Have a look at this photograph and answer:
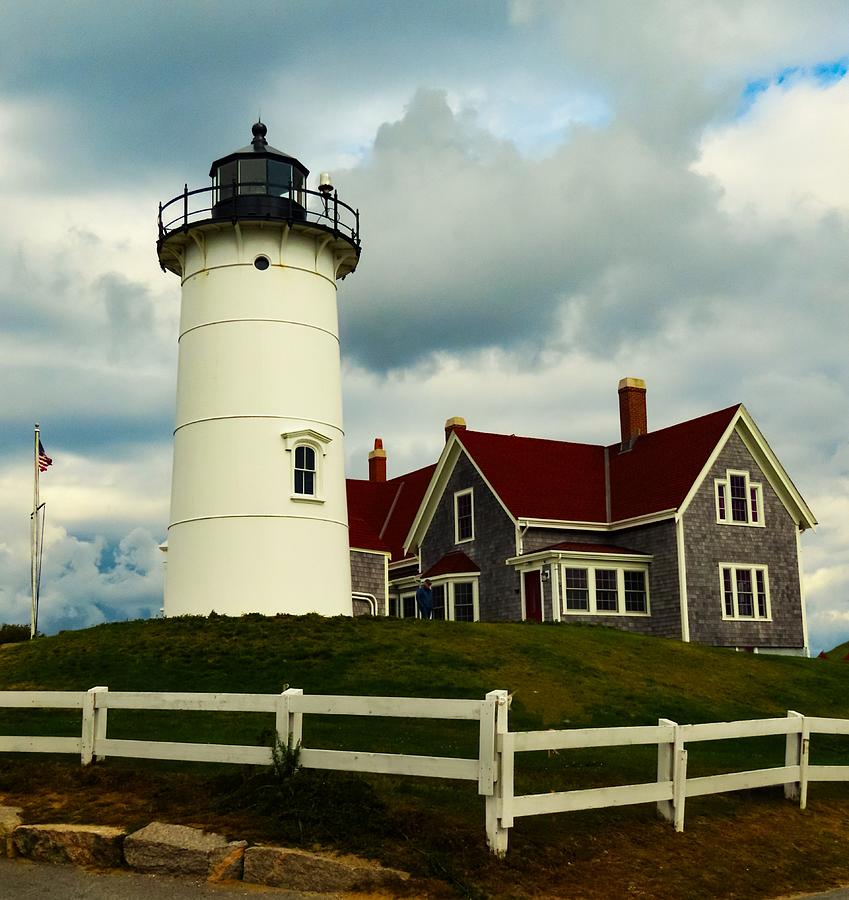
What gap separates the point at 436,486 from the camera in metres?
40.1

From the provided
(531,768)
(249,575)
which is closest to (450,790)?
(531,768)

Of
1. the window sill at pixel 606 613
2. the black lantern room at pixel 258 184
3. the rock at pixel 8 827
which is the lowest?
the rock at pixel 8 827

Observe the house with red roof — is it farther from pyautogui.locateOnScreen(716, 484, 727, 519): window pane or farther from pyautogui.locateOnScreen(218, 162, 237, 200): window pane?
pyautogui.locateOnScreen(218, 162, 237, 200): window pane

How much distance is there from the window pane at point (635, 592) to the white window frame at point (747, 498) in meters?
3.12

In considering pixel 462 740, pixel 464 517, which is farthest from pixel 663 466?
pixel 462 740

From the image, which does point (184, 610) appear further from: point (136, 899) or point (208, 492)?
point (136, 899)

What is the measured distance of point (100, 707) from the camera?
13.0 m

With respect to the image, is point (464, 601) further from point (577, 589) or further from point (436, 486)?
point (577, 589)

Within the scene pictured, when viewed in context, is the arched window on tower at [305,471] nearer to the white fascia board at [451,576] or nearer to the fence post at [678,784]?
the white fascia board at [451,576]


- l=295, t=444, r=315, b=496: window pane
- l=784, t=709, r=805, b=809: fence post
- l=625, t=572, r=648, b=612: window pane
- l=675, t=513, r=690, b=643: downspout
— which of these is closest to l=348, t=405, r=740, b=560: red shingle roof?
l=675, t=513, r=690, b=643: downspout

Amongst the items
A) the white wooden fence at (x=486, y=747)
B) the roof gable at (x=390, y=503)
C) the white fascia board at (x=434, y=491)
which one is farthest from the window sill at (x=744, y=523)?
the white wooden fence at (x=486, y=747)

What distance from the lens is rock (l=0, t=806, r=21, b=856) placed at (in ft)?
35.5

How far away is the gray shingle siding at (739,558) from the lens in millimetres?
34344

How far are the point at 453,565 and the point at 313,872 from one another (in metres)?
28.0
